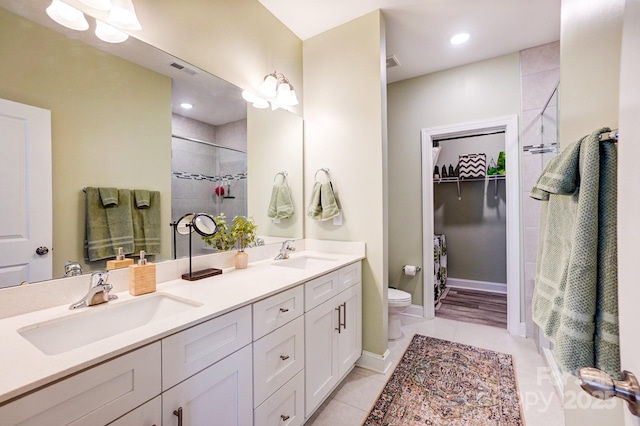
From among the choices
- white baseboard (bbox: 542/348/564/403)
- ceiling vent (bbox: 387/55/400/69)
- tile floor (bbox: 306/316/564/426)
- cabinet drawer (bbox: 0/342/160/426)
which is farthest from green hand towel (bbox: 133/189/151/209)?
white baseboard (bbox: 542/348/564/403)

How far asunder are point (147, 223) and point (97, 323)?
0.50m

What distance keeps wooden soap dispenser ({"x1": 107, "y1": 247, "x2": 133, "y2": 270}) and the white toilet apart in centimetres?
202

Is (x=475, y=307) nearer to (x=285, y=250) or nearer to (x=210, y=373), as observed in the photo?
(x=285, y=250)

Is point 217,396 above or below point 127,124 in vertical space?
below

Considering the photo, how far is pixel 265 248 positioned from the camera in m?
2.03

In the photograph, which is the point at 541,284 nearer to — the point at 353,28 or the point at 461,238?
the point at 353,28

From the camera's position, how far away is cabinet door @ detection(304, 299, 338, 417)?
4.75 ft

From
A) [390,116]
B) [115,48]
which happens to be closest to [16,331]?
[115,48]

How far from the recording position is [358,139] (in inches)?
83.4

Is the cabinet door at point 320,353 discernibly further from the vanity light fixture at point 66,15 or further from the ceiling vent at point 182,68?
the vanity light fixture at point 66,15

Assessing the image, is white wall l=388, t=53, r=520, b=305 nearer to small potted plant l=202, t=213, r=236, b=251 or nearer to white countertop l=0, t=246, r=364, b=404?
white countertop l=0, t=246, r=364, b=404

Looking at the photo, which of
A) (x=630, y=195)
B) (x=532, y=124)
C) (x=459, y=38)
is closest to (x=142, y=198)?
(x=630, y=195)

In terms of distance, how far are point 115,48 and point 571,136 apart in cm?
185

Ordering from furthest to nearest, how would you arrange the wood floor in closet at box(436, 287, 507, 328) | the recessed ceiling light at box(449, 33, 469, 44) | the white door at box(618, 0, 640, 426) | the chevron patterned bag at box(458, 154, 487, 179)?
the chevron patterned bag at box(458, 154, 487, 179) → the wood floor in closet at box(436, 287, 507, 328) → the recessed ceiling light at box(449, 33, 469, 44) → the white door at box(618, 0, 640, 426)
